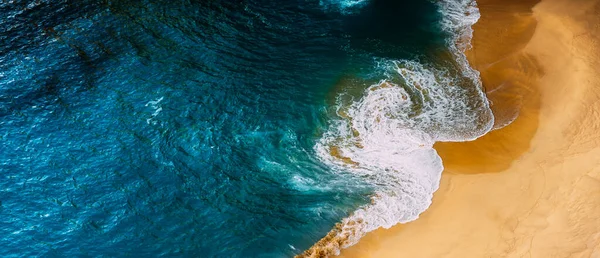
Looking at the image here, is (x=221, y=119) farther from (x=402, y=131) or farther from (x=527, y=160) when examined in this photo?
(x=527, y=160)

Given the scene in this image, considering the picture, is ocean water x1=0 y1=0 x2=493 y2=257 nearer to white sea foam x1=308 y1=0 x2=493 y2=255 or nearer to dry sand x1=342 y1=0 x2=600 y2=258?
white sea foam x1=308 y1=0 x2=493 y2=255

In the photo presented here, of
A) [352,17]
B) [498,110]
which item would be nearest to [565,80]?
[498,110]

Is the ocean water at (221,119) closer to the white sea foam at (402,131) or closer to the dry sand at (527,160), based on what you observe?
the white sea foam at (402,131)

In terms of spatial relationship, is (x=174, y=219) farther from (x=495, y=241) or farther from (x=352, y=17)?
(x=352, y=17)

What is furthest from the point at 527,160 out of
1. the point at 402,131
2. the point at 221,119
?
the point at 221,119

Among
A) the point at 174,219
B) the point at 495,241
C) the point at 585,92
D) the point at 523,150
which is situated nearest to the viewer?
the point at 495,241

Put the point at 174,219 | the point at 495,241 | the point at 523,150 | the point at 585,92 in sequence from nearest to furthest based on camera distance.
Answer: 1. the point at 495,241
2. the point at 174,219
3. the point at 523,150
4. the point at 585,92
